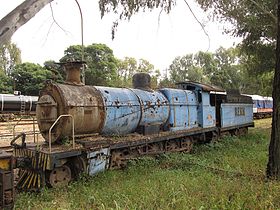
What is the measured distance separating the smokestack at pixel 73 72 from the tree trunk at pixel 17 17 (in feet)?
14.1

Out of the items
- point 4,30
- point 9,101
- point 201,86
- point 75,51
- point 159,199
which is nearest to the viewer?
point 4,30

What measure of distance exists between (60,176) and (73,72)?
10.5 feet

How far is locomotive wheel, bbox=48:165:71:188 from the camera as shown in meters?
7.19

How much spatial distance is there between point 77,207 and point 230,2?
7403 mm

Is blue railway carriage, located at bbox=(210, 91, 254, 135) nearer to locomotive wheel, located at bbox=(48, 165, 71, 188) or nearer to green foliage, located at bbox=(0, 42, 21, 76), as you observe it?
locomotive wheel, located at bbox=(48, 165, 71, 188)

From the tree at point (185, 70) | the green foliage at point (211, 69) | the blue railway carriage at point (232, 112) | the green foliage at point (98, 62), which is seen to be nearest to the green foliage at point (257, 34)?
the blue railway carriage at point (232, 112)

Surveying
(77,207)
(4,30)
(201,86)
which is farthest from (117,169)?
(201,86)

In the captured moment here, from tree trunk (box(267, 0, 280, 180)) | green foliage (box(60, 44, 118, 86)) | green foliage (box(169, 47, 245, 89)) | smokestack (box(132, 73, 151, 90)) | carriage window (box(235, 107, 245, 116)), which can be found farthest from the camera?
green foliage (box(169, 47, 245, 89))

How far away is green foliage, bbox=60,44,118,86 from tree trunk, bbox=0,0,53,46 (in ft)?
127

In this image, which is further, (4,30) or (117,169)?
(117,169)

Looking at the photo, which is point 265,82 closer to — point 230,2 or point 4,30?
point 230,2

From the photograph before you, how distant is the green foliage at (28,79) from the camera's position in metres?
39.0

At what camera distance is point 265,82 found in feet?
93.9

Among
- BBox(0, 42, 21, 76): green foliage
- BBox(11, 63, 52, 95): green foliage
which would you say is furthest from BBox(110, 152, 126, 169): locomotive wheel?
BBox(0, 42, 21, 76): green foliage
